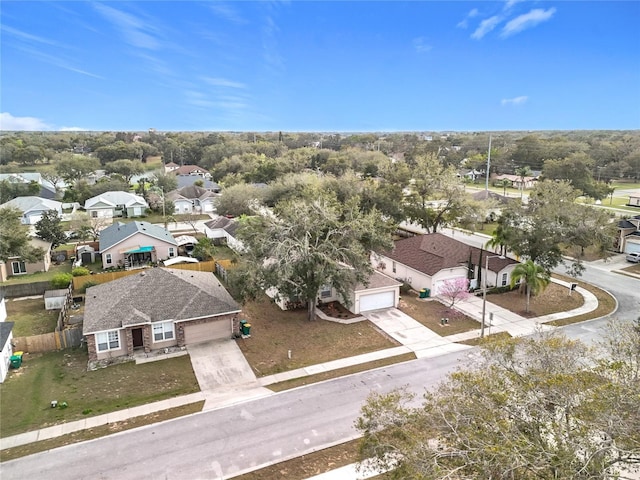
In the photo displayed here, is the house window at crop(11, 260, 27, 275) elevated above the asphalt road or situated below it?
above

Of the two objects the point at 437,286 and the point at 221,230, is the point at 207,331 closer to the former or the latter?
the point at 437,286

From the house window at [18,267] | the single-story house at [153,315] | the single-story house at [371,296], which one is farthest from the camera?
the house window at [18,267]

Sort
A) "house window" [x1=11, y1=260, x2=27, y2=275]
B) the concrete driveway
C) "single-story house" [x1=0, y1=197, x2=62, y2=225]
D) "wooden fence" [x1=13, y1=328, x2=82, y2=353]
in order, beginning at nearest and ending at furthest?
the concrete driveway < "wooden fence" [x1=13, y1=328, x2=82, y2=353] < "house window" [x1=11, y1=260, x2=27, y2=275] < "single-story house" [x1=0, y1=197, x2=62, y2=225]

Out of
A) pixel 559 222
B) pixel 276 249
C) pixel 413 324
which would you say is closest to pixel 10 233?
pixel 276 249

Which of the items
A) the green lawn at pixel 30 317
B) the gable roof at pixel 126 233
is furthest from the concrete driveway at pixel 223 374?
the gable roof at pixel 126 233

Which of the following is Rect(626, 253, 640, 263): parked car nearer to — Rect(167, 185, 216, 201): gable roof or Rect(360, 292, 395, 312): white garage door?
Rect(360, 292, 395, 312): white garage door

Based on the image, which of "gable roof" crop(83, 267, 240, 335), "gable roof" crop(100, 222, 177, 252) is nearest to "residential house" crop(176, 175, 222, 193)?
"gable roof" crop(100, 222, 177, 252)

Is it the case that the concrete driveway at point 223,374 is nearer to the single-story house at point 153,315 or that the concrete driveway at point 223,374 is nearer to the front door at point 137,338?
the single-story house at point 153,315

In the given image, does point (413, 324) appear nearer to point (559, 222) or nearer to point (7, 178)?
point (559, 222)
